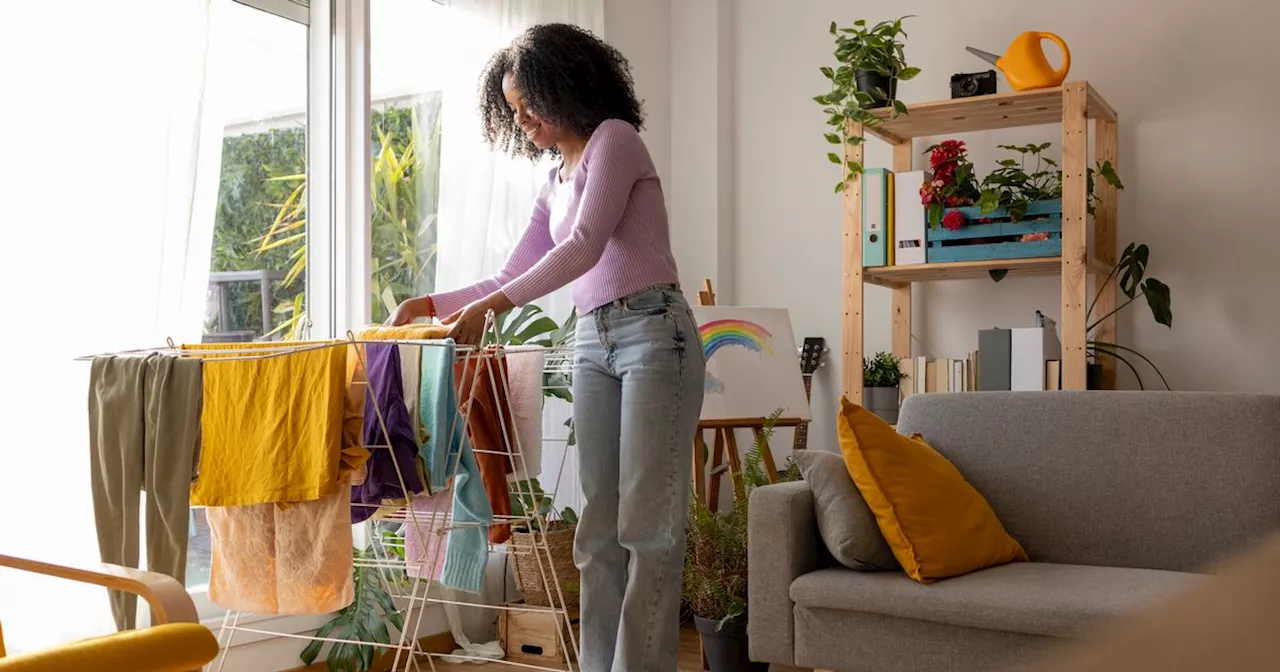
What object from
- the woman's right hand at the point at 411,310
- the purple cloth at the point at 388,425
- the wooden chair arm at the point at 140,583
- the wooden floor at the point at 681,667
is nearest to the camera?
the wooden chair arm at the point at 140,583

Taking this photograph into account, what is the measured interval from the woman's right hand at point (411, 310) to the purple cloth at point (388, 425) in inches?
4.7

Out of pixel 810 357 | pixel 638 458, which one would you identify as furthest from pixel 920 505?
pixel 810 357

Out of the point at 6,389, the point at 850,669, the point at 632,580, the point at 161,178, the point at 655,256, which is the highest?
the point at 161,178

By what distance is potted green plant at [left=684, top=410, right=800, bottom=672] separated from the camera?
3.22 m

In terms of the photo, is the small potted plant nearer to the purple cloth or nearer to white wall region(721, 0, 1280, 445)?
white wall region(721, 0, 1280, 445)

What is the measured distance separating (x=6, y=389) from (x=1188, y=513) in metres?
2.64

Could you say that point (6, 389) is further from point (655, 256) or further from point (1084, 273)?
point (1084, 273)

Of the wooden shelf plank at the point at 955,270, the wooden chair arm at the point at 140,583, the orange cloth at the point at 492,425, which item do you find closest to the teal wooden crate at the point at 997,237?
the wooden shelf plank at the point at 955,270

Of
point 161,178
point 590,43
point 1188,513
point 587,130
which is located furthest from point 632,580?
point 161,178

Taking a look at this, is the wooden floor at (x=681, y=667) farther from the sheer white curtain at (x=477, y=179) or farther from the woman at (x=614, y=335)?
the woman at (x=614, y=335)

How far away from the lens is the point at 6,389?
2562 mm

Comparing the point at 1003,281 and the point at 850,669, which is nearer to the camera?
the point at 850,669

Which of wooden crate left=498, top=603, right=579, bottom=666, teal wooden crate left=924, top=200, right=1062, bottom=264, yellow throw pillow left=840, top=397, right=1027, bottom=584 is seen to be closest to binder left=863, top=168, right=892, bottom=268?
teal wooden crate left=924, top=200, right=1062, bottom=264

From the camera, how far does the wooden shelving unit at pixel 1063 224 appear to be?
356 cm
